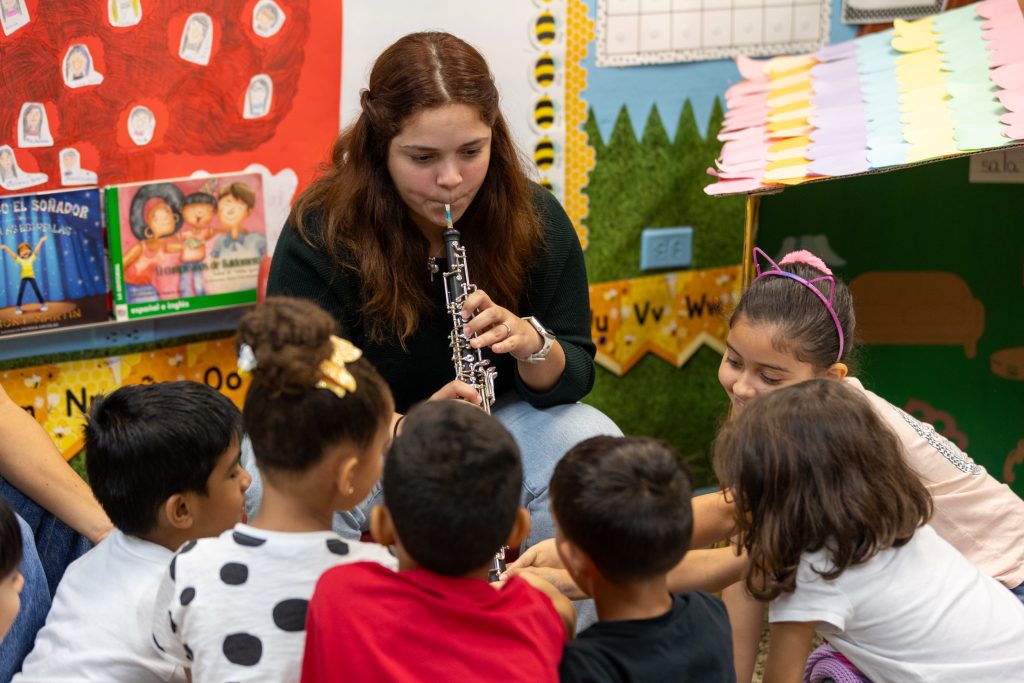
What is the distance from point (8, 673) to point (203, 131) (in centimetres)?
110

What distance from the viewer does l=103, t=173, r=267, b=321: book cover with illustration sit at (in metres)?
2.07

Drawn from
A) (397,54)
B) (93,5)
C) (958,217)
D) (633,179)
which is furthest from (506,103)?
(958,217)

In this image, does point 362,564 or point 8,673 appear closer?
point 362,564

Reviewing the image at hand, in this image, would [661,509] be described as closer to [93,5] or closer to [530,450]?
[530,450]

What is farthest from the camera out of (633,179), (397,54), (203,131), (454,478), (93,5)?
(633,179)

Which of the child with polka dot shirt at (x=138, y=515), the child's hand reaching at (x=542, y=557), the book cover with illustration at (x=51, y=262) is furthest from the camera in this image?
the book cover with illustration at (x=51, y=262)

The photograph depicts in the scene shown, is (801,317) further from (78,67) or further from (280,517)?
(78,67)

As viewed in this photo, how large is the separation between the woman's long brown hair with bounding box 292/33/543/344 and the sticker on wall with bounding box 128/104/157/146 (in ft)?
1.18

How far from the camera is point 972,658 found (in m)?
1.40

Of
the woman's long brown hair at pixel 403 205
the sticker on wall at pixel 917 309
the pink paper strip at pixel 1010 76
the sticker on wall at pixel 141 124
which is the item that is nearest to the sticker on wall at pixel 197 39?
the sticker on wall at pixel 141 124

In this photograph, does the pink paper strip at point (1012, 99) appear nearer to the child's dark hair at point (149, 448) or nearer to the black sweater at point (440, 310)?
the black sweater at point (440, 310)

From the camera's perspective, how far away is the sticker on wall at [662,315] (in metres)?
2.71

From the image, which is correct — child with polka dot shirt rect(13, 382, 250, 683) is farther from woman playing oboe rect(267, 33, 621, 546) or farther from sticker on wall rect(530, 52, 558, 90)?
sticker on wall rect(530, 52, 558, 90)

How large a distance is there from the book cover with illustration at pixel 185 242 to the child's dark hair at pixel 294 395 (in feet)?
3.12
